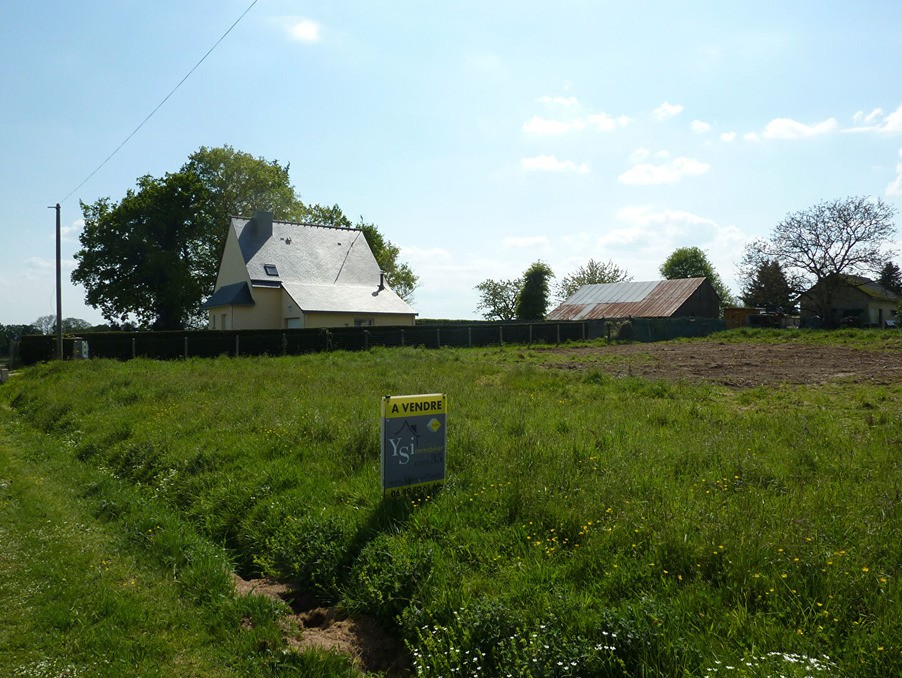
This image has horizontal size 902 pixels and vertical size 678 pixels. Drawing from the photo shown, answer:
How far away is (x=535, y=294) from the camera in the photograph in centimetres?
5597

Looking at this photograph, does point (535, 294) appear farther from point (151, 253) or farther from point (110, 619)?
point (110, 619)

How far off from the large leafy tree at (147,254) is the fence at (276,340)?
15.1m

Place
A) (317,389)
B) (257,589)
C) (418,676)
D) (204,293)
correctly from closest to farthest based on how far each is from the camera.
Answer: (418,676)
(257,589)
(317,389)
(204,293)

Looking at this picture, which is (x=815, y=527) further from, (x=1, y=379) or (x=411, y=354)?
(x=1, y=379)

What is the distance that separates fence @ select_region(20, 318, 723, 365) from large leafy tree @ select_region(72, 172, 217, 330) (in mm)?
15119

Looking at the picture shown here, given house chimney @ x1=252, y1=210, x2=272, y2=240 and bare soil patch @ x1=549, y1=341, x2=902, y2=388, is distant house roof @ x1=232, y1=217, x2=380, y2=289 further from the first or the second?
bare soil patch @ x1=549, y1=341, x2=902, y2=388

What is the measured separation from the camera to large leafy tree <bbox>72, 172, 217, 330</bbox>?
43.8 metres

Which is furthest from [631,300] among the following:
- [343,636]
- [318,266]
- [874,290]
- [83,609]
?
[83,609]

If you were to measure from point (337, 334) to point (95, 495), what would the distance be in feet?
76.5

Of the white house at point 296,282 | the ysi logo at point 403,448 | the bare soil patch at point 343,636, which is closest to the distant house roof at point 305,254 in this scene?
the white house at point 296,282

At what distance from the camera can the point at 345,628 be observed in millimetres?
4211

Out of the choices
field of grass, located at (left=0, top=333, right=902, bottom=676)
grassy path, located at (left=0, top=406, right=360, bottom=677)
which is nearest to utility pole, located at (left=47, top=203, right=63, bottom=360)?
field of grass, located at (left=0, top=333, right=902, bottom=676)

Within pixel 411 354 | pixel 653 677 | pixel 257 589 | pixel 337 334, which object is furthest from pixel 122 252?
pixel 653 677

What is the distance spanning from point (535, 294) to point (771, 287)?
71.0ft
